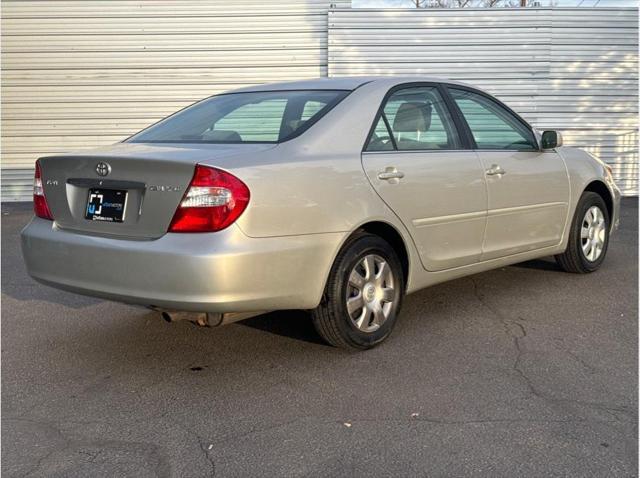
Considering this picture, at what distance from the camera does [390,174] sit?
4.21m

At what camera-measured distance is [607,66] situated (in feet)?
41.9

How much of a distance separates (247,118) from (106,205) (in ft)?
4.07

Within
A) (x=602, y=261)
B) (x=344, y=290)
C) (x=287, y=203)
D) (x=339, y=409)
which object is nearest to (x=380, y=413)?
(x=339, y=409)

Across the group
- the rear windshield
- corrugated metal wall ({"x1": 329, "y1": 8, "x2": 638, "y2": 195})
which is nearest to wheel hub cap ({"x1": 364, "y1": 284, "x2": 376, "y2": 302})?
the rear windshield

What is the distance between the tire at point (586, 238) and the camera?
5957 millimetres

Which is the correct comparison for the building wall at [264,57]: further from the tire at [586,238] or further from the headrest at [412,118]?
the headrest at [412,118]

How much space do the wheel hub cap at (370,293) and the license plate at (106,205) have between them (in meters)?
1.30

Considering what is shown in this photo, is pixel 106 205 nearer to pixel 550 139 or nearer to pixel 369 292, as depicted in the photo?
pixel 369 292

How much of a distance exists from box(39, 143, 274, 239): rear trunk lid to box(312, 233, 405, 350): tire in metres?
0.78

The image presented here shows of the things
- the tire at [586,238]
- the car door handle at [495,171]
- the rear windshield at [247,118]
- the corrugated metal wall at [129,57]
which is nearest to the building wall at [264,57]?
the corrugated metal wall at [129,57]

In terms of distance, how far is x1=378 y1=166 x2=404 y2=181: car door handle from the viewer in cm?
417

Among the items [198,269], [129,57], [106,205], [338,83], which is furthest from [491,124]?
[129,57]

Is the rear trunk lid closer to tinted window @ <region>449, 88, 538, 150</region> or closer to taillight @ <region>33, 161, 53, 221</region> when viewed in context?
taillight @ <region>33, 161, 53, 221</region>

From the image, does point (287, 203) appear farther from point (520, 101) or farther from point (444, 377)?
point (520, 101)
